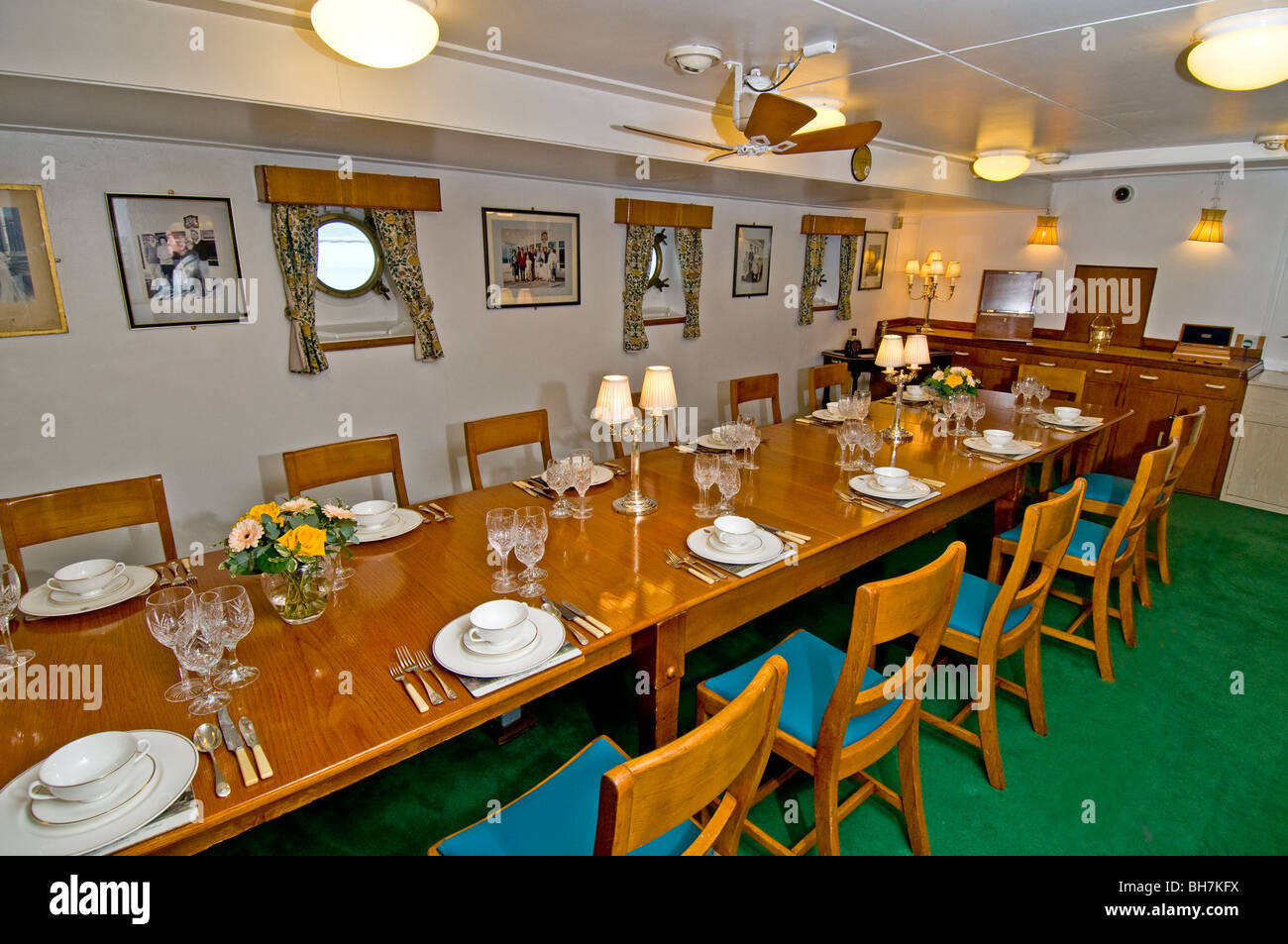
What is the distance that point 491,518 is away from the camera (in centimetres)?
171

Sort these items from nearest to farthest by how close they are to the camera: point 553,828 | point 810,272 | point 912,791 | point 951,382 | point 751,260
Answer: point 553,828 → point 912,791 → point 951,382 → point 751,260 → point 810,272

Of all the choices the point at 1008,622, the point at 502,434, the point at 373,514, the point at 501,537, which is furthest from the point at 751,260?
the point at 501,537

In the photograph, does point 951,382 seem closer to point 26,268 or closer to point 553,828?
point 553,828

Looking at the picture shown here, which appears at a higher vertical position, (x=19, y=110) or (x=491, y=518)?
(x=19, y=110)

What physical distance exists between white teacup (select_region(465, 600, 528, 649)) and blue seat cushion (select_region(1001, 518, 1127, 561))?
2.26 m

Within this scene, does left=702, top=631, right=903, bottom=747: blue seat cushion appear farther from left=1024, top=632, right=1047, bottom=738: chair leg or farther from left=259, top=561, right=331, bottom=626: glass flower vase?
left=259, top=561, right=331, bottom=626: glass flower vase

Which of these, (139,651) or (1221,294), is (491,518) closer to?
(139,651)

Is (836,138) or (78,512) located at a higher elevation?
(836,138)

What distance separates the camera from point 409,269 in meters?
3.50

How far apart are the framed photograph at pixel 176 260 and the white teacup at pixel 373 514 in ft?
5.52

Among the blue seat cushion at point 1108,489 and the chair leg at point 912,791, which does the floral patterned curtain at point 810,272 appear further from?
the chair leg at point 912,791

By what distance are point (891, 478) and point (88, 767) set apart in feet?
7.78
